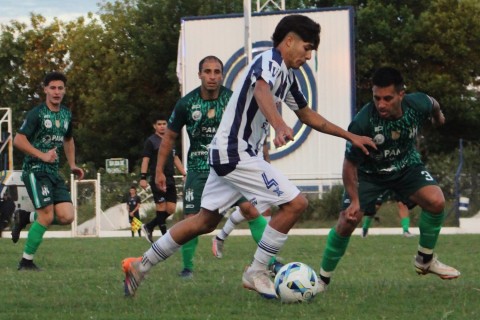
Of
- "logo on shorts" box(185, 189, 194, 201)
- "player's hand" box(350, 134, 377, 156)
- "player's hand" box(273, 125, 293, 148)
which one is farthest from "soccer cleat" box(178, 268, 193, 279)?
"player's hand" box(273, 125, 293, 148)

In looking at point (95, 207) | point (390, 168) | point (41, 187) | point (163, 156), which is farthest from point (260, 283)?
point (95, 207)

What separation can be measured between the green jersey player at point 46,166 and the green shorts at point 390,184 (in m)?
3.92

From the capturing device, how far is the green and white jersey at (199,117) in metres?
10.1

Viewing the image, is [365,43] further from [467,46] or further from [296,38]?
[296,38]

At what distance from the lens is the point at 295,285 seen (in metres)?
7.54

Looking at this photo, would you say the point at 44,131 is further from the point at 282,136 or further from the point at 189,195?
the point at 282,136

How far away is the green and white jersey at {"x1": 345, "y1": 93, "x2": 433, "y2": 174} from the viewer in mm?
8422

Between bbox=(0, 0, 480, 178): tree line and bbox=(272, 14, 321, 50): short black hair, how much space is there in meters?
27.9

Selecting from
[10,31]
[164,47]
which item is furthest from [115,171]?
[10,31]

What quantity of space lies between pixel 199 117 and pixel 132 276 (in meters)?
2.64

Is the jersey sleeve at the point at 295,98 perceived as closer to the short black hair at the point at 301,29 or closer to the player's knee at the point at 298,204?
the short black hair at the point at 301,29

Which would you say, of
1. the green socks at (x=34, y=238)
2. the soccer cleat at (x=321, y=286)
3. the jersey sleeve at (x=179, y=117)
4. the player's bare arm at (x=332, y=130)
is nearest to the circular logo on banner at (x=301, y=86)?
the green socks at (x=34, y=238)

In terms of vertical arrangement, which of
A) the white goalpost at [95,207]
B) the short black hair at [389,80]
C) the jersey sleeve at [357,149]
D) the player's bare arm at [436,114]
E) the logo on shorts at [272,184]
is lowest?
the white goalpost at [95,207]

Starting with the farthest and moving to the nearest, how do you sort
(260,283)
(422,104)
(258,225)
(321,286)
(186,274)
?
(186,274)
(258,225)
(422,104)
(321,286)
(260,283)
